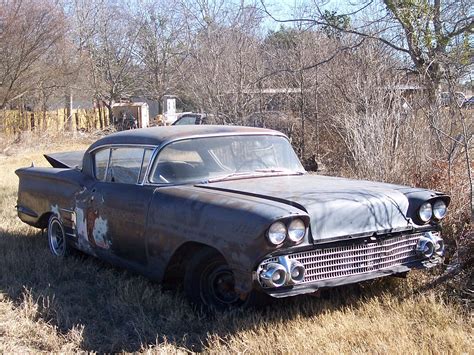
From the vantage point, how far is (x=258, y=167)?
5.32 metres

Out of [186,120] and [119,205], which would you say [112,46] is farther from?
[119,205]

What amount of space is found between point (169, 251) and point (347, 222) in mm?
1359

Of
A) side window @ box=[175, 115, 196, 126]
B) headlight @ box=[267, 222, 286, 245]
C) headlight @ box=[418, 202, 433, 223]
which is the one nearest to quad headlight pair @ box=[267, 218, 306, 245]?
headlight @ box=[267, 222, 286, 245]

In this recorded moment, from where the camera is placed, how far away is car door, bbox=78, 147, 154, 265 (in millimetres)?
4895

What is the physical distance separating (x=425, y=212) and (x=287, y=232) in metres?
1.36

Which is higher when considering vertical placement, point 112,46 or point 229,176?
point 112,46

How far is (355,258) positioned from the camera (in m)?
4.18

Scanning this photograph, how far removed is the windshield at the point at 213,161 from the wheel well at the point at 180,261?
27.4 inches

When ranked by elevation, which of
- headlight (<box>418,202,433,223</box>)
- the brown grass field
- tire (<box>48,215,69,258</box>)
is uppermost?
headlight (<box>418,202,433,223</box>)

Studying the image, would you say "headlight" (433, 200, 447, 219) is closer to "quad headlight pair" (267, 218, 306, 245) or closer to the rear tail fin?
"quad headlight pair" (267, 218, 306, 245)

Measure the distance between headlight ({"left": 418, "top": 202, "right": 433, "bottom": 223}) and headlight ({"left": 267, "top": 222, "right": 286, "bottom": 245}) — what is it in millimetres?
1325

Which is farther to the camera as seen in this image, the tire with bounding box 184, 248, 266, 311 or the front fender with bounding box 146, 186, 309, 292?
the tire with bounding box 184, 248, 266, 311

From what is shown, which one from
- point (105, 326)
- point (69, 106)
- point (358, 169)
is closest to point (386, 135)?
point (358, 169)

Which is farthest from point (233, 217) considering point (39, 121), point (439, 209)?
point (39, 121)
